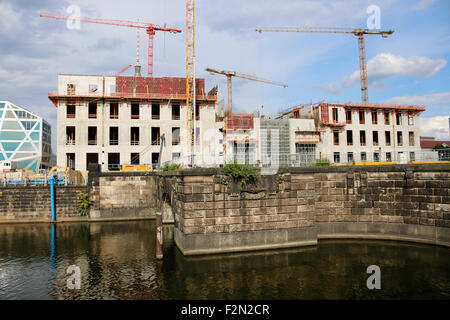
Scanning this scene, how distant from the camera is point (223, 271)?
675 inches

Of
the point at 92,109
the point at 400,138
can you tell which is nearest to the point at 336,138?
the point at 400,138

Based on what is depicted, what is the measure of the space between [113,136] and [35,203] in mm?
17761

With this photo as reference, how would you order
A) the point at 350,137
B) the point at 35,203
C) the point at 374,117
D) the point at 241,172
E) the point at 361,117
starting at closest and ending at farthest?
the point at 241,172
the point at 35,203
the point at 350,137
the point at 361,117
the point at 374,117

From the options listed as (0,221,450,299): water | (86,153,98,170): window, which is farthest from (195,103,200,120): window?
(0,221,450,299): water

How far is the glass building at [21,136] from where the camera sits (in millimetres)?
82375

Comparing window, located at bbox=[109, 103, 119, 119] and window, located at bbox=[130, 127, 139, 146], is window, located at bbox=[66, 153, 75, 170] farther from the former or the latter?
window, located at bbox=[130, 127, 139, 146]

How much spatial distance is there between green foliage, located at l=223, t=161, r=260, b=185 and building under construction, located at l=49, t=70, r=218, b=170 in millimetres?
29043

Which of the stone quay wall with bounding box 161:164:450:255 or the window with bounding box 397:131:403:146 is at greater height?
the window with bounding box 397:131:403:146

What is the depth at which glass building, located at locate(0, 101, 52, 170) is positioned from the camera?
82.4 m

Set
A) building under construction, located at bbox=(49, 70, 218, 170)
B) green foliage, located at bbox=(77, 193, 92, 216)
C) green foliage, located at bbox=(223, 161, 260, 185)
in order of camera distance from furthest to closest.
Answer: building under construction, located at bbox=(49, 70, 218, 170), green foliage, located at bbox=(77, 193, 92, 216), green foliage, located at bbox=(223, 161, 260, 185)

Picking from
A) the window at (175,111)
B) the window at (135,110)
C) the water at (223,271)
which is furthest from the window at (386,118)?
the window at (135,110)

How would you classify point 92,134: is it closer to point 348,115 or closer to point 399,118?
point 348,115
